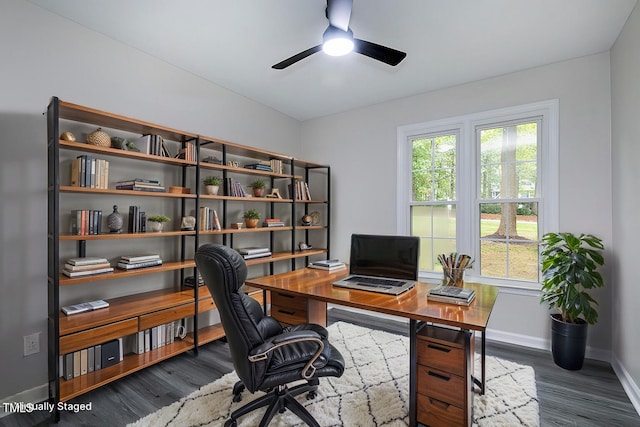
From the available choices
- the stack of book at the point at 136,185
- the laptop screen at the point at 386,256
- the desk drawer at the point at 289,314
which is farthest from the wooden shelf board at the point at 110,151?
the laptop screen at the point at 386,256

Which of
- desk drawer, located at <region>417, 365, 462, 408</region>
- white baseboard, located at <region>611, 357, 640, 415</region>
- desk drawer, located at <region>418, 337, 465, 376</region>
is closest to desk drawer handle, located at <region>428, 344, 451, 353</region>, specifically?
desk drawer, located at <region>418, 337, 465, 376</region>

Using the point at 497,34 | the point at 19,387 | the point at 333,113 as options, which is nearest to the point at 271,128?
the point at 333,113

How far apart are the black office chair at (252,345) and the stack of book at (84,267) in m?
1.12

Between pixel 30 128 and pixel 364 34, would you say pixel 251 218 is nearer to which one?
pixel 30 128

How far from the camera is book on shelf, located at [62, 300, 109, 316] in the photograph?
87.9 inches

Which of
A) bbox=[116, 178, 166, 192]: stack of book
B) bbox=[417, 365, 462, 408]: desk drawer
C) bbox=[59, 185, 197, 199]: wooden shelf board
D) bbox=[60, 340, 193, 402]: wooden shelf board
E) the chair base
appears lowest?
bbox=[60, 340, 193, 402]: wooden shelf board

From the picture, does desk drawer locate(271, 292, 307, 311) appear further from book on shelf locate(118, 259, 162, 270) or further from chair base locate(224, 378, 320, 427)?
book on shelf locate(118, 259, 162, 270)

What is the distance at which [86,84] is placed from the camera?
2.46 m

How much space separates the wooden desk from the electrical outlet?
1520 millimetres

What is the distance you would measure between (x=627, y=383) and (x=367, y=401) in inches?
75.9

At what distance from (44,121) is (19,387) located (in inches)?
72.5

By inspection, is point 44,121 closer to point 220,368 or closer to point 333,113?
point 220,368

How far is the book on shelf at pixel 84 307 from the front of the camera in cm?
223

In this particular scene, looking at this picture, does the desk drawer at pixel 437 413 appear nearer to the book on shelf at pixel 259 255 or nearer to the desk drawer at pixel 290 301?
the desk drawer at pixel 290 301
